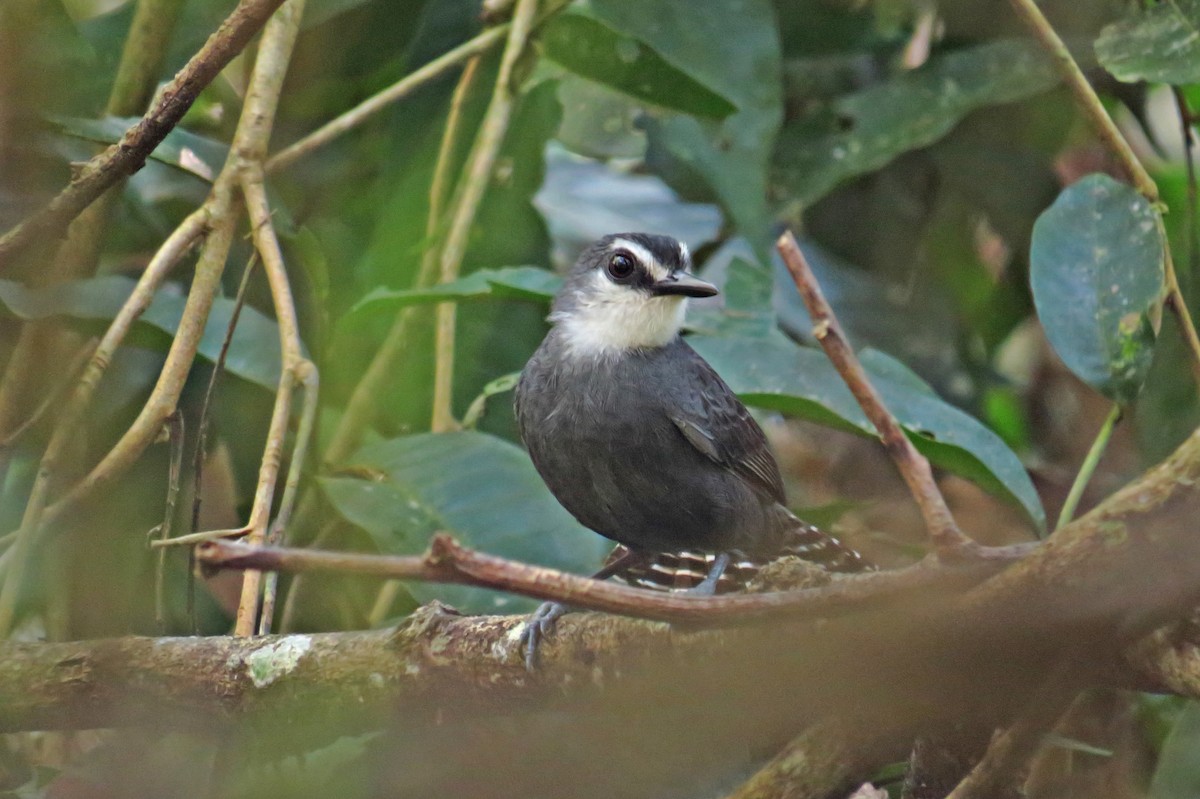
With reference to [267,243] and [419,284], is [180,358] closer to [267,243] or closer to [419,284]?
[267,243]

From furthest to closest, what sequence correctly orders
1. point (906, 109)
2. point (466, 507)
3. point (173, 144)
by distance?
point (906, 109), point (173, 144), point (466, 507)

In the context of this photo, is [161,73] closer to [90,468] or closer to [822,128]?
[90,468]

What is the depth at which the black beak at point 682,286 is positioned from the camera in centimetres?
410

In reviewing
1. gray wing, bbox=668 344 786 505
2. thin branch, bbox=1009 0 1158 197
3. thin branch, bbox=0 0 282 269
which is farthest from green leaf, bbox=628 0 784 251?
thin branch, bbox=0 0 282 269

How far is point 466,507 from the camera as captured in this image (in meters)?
3.60

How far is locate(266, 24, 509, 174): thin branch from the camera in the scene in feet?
13.3

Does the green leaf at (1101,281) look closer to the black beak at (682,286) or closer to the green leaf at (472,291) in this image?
the black beak at (682,286)

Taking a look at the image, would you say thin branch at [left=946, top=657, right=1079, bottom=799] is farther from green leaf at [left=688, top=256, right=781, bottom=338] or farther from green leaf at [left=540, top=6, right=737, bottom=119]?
green leaf at [left=540, top=6, right=737, bottom=119]

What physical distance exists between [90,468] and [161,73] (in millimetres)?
1426

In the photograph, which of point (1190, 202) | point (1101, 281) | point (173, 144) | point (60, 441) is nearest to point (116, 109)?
point (173, 144)

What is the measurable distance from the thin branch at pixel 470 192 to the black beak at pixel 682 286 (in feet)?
2.14

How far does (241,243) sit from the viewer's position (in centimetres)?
450

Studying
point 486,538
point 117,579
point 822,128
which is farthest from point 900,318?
point 117,579

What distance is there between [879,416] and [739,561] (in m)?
2.84
